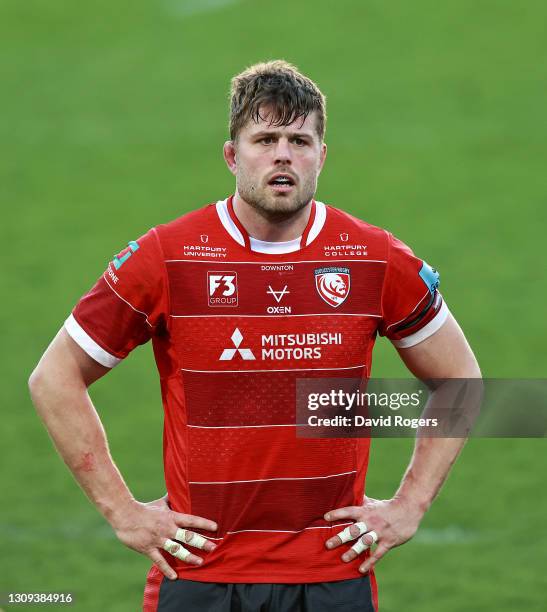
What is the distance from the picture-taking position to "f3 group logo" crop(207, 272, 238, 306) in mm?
4219

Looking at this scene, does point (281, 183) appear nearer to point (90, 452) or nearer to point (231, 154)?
point (231, 154)

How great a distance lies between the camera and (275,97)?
428cm

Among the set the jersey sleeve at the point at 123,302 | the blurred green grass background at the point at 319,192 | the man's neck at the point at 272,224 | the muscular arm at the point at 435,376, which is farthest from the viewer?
the blurred green grass background at the point at 319,192

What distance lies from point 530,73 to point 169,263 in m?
16.2

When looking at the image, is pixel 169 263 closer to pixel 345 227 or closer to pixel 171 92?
pixel 345 227

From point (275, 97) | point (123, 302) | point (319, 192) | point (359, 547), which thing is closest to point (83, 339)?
point (123, 302)

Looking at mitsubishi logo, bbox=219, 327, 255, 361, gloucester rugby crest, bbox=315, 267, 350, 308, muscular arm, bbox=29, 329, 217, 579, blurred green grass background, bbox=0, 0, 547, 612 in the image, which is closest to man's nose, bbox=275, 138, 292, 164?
gloucester rugby crest, bbox=315, 267, 350, 308

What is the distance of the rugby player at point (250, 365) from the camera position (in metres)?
4.21

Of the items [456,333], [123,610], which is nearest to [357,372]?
[456,333]

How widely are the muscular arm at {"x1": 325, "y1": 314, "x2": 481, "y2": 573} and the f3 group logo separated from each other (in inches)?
24.9

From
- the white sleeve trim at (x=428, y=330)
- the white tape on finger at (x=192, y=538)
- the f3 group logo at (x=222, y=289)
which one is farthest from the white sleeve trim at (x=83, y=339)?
the white sleeve trim at (x=428, y=330)

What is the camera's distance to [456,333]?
4.45 metres

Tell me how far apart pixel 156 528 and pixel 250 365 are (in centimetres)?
60

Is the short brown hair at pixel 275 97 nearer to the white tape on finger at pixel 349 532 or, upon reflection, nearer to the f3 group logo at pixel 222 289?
the f3 group logo at pixel 222 289
